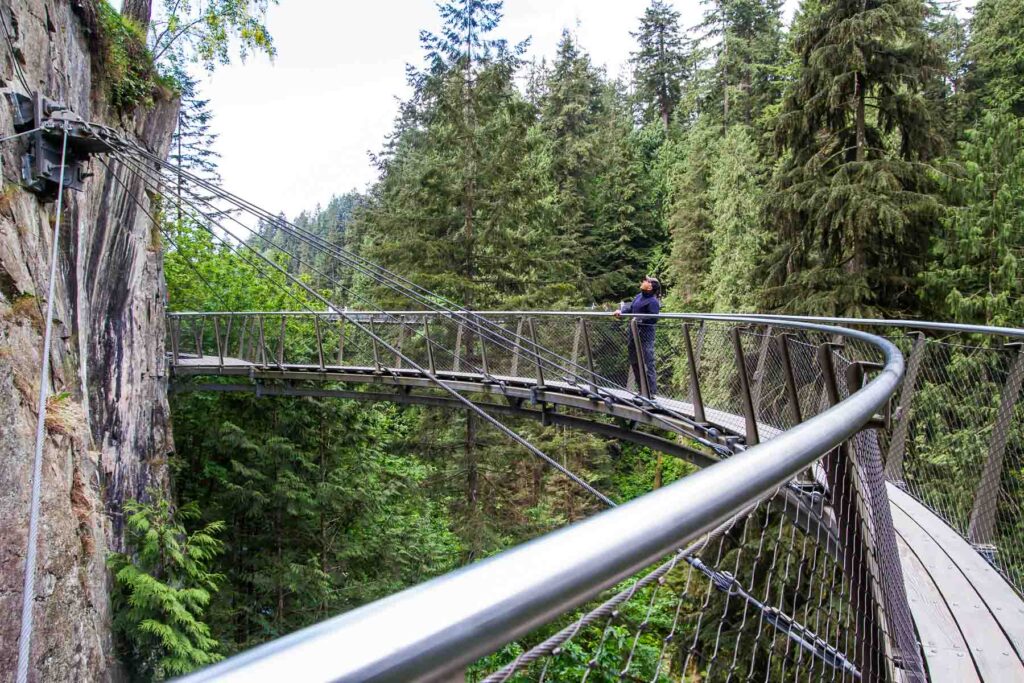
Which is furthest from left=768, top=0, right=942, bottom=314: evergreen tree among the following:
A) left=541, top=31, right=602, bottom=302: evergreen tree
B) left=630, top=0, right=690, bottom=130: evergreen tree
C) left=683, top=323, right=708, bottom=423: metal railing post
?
left=630, top=0, right=690, bottom=130: evergreen tree

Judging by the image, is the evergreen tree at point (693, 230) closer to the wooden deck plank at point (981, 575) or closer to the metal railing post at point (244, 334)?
the metal railing post at point (244, 334)

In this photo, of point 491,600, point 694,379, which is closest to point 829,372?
point 491,600

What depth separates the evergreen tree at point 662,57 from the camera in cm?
3897

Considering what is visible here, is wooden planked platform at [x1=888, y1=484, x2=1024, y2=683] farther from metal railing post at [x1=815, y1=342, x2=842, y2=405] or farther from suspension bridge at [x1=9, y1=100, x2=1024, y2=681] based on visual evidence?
metal railing post at [x1=815, y1=342, x2=842, y2=405]

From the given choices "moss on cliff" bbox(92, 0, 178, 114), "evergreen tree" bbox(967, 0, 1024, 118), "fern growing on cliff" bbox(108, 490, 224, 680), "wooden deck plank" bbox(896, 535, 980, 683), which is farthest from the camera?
"evergreen tree" bbox(967, 0, 1024, 118)

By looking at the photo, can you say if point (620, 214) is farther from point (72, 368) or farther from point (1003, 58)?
point (72, 368)

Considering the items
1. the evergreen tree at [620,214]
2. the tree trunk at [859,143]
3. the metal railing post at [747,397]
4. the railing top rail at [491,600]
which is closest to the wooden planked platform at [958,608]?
the metal railing post at [747,397]

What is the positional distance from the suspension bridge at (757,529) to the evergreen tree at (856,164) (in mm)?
1827

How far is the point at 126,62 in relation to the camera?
933 cm

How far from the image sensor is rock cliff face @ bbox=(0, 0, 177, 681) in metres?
4.49

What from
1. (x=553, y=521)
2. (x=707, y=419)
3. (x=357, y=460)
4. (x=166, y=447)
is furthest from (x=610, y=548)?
(x=553, y=521)

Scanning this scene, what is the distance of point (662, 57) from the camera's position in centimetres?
3912

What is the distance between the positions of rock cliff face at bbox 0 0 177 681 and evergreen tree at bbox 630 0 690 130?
1359 inches

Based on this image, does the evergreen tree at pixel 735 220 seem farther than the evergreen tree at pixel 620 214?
No
